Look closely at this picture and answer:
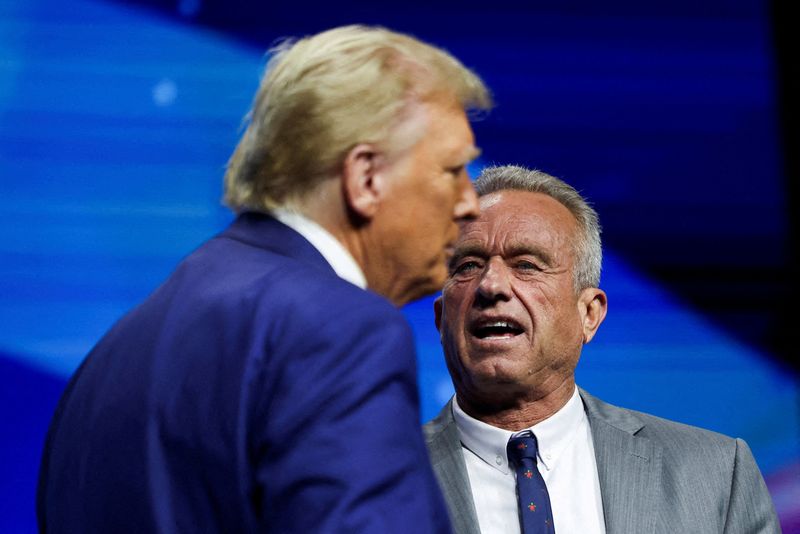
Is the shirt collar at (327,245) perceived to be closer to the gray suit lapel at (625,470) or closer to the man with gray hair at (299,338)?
the man with gray hair at (299,338)

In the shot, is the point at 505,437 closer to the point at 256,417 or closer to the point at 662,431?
the point at 662,431

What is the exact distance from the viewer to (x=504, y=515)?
7.21 feet

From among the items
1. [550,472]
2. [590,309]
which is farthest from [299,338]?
[590,309]

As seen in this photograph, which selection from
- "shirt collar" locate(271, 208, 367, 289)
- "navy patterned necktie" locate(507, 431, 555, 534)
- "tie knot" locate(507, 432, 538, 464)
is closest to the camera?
"shirt collar" locate(271, 208, 367, 289)

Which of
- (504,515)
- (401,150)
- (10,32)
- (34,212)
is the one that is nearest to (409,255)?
(401,150)

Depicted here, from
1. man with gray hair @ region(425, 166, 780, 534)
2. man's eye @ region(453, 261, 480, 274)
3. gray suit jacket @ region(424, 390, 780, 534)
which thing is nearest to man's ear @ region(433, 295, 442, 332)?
man with gray hair @ region(425, 166, 780, 534)

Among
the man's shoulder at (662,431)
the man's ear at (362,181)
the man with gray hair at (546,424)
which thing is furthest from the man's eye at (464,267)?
the man's ear at (362,181)

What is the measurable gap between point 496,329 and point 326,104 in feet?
4.34

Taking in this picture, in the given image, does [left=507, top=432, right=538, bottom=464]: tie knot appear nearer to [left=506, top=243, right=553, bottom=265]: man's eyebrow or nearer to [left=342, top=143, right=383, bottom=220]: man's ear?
[left=506, top=243, right=553, bottom=265]: man's eyebrow

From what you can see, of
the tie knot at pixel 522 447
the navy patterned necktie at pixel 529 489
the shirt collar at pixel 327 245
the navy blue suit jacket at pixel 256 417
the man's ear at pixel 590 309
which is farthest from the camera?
the man's ear at pixel 590 309

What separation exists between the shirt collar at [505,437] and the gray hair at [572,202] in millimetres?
327

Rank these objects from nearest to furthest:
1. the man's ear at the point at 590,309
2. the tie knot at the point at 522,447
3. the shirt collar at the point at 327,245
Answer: the shirt collar at the point at 327,245
the tie knot at the point at 522,447
the man's ear at the point at 590,309

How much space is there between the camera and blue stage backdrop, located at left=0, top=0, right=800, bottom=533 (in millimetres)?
2688

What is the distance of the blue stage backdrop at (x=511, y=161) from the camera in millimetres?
2688
